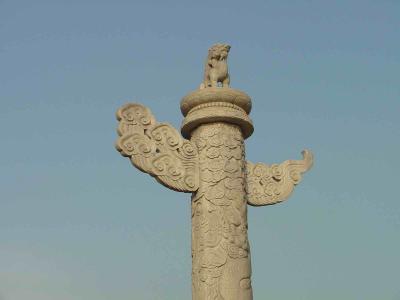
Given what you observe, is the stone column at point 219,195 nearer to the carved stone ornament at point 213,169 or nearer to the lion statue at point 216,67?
the carved stone ornament at point 213,169

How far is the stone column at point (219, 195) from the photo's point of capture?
6.28 m

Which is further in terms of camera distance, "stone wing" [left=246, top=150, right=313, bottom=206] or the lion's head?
the lion's head

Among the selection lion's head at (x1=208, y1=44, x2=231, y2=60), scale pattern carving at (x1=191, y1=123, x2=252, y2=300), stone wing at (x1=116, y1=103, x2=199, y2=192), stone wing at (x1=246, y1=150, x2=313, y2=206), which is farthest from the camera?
lion's head at (x1=208, y1=44, x2=231, y2=60)

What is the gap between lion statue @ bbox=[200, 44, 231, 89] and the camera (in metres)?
7.29

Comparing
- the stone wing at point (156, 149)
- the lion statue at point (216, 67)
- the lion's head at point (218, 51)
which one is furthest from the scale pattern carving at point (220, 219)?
the lion's head at point (218, 51)

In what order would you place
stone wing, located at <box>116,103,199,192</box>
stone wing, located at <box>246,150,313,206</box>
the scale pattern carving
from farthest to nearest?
stone wing, located at <box>246,150,313,206</box> → stone wing, located at <box>116,103,199,192</box> → the scale pattern carving

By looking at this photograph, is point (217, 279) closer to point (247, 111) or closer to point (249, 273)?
point (249, 273)

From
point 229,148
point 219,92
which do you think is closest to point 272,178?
point 229,148

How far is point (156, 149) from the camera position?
6.85 metres

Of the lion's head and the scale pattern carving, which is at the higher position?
the lion's head

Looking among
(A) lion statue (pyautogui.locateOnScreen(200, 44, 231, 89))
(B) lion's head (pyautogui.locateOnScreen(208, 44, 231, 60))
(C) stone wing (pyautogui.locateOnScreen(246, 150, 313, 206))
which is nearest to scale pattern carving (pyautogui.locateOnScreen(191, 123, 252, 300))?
(C) stone wing (pyautogui.locateOnScreen(246, 150, 313, 206))

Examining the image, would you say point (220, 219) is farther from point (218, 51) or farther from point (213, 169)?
point (218, 51)

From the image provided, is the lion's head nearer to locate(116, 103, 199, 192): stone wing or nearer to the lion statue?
the lion statue

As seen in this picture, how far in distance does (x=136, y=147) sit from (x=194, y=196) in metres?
0.88
